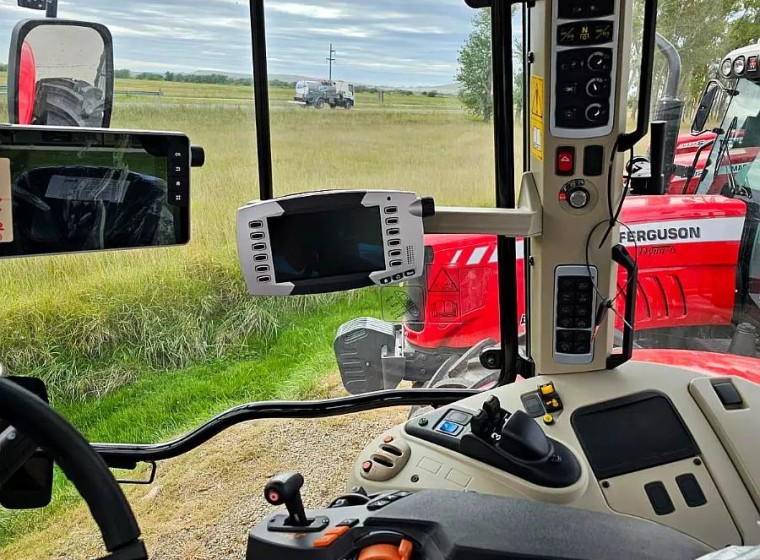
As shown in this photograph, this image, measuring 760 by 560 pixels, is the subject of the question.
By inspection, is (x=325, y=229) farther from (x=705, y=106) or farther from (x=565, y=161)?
(x=705, y=106)

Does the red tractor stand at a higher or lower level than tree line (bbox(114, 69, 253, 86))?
lower

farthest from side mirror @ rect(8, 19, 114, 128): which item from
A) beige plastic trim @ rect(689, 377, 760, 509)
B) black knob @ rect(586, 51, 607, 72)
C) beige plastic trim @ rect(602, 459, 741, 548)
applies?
beige plastic trim @ rect(689, 377, 760, 509)

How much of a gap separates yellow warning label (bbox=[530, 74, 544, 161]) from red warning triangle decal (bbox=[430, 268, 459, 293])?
1.84 ft

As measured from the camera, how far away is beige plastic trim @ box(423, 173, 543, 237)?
76.8 inches

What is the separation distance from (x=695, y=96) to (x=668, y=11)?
0.93ft

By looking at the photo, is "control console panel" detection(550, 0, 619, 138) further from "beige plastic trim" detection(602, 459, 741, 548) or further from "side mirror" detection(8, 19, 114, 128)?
"side mirror" detection(8, 19, 114, 128)

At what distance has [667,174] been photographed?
7.55 ft

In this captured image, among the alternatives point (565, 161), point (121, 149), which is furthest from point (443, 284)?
point (121, 149)

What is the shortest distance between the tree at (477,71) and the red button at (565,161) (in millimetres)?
313

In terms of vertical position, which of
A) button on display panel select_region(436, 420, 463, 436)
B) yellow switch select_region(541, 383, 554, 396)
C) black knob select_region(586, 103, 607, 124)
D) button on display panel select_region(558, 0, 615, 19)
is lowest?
button on display panel select_region(436, 420, 463, 436)

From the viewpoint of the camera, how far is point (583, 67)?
6.11ft

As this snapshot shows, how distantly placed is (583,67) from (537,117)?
194mm

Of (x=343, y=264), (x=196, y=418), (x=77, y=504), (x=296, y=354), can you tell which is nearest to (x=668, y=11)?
(x=343, y=264)

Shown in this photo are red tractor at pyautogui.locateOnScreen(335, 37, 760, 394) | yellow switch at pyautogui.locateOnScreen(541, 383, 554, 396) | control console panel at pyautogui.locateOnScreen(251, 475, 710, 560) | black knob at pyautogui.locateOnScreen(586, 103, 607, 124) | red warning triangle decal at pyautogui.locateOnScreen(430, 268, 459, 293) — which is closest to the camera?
control console panel at pyautogui.locateOnScreen(251, 475, 710, 560)
